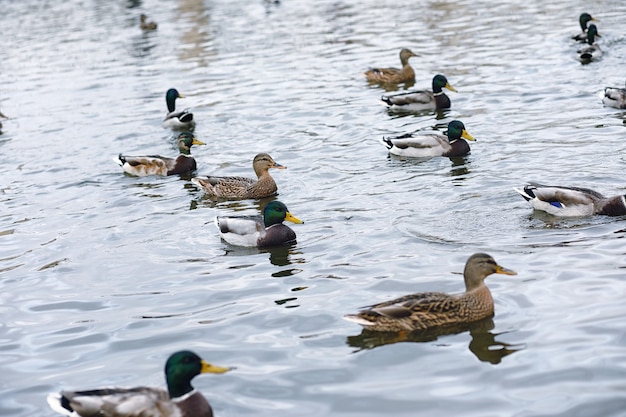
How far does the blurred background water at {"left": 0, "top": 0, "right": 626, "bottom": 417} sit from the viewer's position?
8.78 m

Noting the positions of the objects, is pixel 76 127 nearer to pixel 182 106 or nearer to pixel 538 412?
pixel 182 106

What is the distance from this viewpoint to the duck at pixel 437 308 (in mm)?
9367

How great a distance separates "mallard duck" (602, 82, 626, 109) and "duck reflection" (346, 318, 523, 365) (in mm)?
9777

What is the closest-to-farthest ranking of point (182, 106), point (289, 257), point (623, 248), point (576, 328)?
point (576, 328)
point (623, 248)
point (289, 257)
point (182, 106)

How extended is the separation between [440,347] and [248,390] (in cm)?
179

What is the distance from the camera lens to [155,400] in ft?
25.5

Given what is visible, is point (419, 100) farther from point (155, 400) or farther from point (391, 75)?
point (155, 400)

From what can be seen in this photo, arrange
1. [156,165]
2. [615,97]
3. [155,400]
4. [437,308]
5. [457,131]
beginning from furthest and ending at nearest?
[615,97]
[156,165]
[457,131]
[437,308]
[155,400]

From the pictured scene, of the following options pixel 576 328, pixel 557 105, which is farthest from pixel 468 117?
pixel 576 328

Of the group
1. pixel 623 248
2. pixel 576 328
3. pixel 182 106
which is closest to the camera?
pixel 576 328

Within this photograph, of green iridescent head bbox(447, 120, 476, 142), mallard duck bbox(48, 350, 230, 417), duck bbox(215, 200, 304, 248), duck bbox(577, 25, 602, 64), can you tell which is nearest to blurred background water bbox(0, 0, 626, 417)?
duck bbox(215, 200, 304, 248)

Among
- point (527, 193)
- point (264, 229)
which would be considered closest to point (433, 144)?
point (527, 193)

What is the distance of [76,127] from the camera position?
878 inches

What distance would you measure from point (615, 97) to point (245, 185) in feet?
23.4
